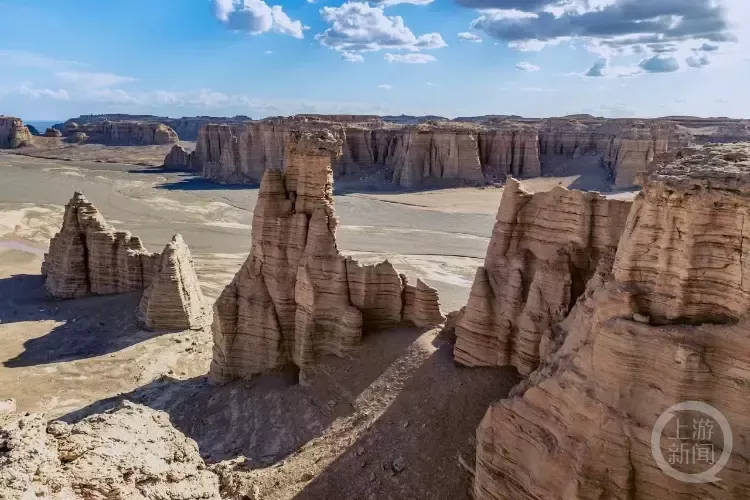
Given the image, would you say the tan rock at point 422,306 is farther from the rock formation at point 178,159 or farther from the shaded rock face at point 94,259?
the rock formation at point 178,159

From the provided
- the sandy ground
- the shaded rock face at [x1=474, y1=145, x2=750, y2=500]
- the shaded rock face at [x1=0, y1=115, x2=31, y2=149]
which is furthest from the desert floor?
the shaded rock face at [x1=0, y1=115, x2=31, y2=149]

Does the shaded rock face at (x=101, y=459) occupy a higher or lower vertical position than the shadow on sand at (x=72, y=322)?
higher

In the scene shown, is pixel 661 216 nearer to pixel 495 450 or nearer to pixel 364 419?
pixel 495 450

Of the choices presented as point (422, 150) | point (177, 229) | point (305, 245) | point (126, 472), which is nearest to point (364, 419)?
point (305, 245)

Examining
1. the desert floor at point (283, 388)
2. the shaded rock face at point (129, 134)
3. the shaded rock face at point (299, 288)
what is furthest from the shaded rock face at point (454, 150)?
the shaded rock face at point (129, 134)

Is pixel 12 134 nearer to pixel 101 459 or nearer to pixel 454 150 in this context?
pixel 454 150

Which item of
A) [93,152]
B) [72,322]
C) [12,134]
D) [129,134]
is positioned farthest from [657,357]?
[129,134]

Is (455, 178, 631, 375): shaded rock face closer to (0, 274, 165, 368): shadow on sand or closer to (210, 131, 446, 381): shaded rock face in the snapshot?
(210, 131, 446, 381): shaded rock face
